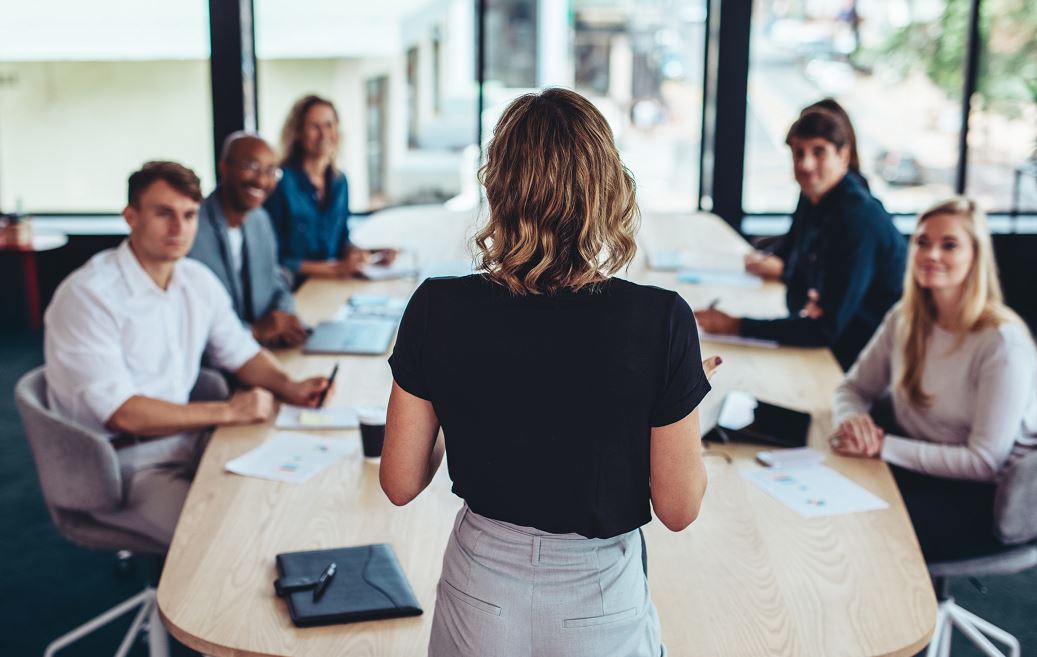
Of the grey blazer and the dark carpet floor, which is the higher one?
the grey blazer

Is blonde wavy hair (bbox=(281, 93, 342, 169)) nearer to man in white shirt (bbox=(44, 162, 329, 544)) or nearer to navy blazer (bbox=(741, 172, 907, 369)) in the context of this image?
man in white shirt (bbox=(44, 162, 329, 544))

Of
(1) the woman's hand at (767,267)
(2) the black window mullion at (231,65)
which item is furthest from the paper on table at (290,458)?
(2) the black window mullion at (231,65)

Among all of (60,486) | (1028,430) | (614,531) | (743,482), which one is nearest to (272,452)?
(60,486)

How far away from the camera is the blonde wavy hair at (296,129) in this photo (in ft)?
14.6

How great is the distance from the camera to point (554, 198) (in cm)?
138

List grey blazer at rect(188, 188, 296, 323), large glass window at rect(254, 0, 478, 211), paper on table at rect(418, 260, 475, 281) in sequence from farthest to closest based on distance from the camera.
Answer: large glass window at rect(254, 0, 478, 211), paper on table at rect(418, 260, 475, 281), grey blazer at rect(188, 188, 296, 323)

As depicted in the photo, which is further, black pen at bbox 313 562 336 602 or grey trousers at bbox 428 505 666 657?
black pen at bbox 313 562 336 602

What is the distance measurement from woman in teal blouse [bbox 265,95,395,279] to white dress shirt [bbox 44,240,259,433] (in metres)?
1.34

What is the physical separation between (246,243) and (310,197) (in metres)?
0.92

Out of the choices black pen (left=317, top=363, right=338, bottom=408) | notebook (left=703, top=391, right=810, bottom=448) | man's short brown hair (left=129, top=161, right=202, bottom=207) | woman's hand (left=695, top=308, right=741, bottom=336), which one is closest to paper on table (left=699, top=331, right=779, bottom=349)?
woman's hand (left=695, top=308, right=741, bottom=336)

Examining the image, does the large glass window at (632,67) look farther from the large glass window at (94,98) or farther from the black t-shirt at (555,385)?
the black t-shirt at (555,385)

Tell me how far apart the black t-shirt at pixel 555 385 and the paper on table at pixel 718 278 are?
2.80 meters

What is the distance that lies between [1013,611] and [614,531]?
92.2 inches

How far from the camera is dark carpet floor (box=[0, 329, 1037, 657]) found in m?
3.14
